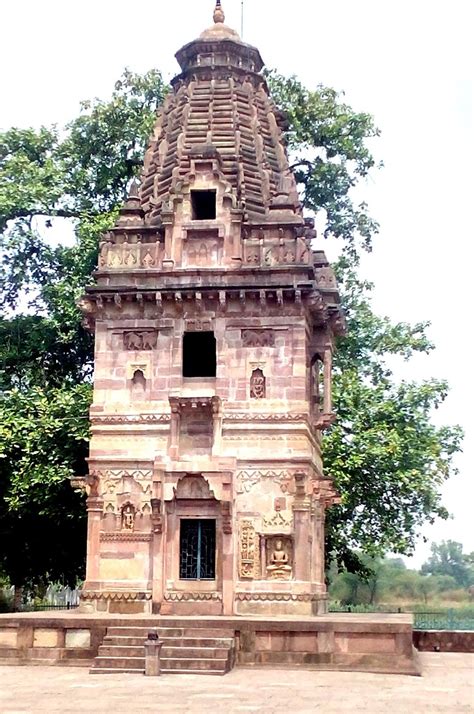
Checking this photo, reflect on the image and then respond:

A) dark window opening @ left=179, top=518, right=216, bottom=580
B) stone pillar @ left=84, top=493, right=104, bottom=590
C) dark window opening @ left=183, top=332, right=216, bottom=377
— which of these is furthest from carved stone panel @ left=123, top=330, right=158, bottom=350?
dark window opening @ left=179, top=518, right=216, bottom=580

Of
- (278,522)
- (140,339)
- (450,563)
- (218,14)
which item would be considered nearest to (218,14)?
(218,14)

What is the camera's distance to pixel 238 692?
53.9 ft

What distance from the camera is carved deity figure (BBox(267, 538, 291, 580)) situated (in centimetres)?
2264

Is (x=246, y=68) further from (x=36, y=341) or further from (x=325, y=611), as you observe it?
(x=325, y=611)

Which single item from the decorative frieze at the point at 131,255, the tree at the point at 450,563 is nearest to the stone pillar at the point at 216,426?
the decorative frieze at the point at 131,255

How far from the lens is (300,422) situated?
2345cm

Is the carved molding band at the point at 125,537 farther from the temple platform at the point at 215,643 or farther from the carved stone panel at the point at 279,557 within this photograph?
the carved stone panel at the point at 279,557

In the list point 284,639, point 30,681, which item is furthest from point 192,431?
point 30,681

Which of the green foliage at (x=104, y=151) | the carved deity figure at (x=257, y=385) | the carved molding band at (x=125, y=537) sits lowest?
the carved molding band at (x=125, y=537)

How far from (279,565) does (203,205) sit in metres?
9.21

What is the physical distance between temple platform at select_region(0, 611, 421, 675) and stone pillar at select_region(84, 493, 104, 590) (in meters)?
2.13

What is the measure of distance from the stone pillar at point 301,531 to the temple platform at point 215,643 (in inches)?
78.4

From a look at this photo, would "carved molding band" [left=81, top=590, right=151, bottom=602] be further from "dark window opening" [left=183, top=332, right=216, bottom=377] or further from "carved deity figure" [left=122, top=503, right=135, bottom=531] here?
"dark window opening" [left=183, top=332, right=216, bottom=377]

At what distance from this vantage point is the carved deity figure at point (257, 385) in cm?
2378
